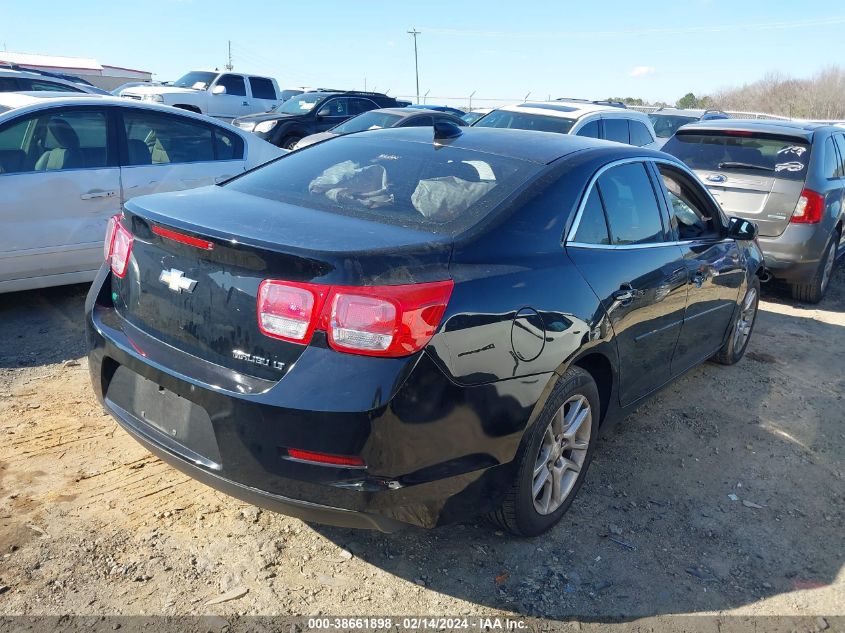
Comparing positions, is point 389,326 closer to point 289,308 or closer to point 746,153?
point 289,308

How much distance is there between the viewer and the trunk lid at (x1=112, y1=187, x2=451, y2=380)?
2.39 meters

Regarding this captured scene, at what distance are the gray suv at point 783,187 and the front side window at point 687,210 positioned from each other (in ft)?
9.17

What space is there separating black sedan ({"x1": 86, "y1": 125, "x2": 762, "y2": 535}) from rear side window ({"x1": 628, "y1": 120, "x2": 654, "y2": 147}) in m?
7.25

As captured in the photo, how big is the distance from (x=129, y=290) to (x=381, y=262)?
1163 millimetres

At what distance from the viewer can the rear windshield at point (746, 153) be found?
23.2ft

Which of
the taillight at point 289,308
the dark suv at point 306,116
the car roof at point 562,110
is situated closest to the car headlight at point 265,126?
the dark suv at point 306,116

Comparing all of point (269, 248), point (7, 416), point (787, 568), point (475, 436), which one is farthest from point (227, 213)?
point (787, 568)

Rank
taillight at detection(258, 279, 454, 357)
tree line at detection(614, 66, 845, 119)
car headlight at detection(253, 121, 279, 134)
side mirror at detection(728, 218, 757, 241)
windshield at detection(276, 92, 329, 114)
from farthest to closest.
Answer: tree line at detection(614, 66, 845, 119)
windshield at detection(276, 92, 329, 114)
car headlight at detection(253, 121, 279, 134)
side mirror at detection(728, 218, 757, 241)
taillight at detection(258, 279, 454, 357)

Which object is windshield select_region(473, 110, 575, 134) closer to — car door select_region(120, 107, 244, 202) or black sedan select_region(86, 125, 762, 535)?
car door select_region(120, 107, 244, 202)

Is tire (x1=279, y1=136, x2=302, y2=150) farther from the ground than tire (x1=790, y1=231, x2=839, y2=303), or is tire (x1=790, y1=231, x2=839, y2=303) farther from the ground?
tire (x1=279, y1=136, x2=302, y2=150)

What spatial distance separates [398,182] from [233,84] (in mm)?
19099

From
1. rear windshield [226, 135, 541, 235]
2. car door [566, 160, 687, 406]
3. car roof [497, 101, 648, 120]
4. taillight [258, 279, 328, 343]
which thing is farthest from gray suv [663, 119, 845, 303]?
taillight [258, 279, 328, 343]

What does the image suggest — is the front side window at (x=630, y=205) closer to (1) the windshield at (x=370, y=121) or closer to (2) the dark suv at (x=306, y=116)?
(1) the windshield at (x=370, y=121)

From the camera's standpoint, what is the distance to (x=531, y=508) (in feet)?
9.78
